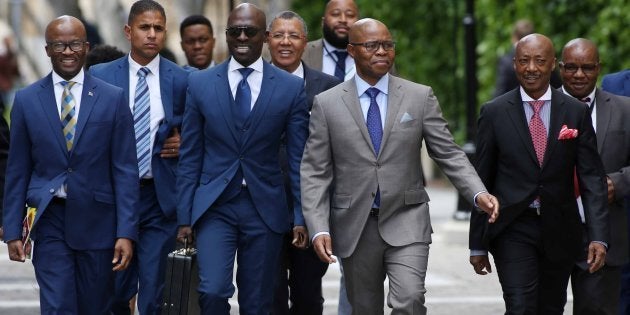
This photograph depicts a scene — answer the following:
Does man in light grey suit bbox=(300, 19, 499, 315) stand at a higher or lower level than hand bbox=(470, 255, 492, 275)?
higher

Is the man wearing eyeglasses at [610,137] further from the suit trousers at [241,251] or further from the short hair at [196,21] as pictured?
the short hair at [196,21]

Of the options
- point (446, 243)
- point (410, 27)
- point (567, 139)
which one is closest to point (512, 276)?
point (567, 139)

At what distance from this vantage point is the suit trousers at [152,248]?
9492mm

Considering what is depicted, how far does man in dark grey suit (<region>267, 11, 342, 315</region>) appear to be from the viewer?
9.86 metres

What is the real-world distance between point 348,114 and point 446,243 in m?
8.23

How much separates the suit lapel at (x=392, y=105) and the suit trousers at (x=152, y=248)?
5.37 ft

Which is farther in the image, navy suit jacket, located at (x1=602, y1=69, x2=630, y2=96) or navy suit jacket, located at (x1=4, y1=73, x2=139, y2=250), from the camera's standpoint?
navy suit jacket, located at (x1=602, y1=69, x2=630, y2=96)

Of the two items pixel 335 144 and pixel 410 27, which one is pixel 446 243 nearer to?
pixel 335 144

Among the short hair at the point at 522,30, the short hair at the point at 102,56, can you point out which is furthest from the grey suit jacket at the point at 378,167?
the short hair at the point at 522,30

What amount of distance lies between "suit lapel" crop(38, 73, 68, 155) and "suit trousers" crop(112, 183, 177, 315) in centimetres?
104

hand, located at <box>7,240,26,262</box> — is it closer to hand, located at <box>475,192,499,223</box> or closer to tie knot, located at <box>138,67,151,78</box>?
tie knot, located at <box>138,67,151,78</box>

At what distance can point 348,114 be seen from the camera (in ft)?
28.7

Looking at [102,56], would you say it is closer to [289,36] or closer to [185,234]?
[289,36]

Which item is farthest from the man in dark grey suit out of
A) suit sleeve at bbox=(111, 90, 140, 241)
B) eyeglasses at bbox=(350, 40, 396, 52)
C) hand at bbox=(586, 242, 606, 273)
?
hand at bbox=(586, 242, 606, 273)
